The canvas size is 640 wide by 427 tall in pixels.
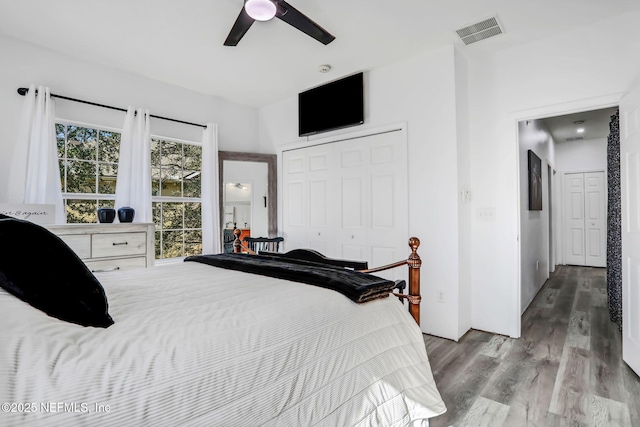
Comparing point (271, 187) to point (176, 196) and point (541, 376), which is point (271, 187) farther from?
point (541, 376)

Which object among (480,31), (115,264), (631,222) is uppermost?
(480,31)

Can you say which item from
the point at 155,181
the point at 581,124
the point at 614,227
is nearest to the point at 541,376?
the point at 614,227

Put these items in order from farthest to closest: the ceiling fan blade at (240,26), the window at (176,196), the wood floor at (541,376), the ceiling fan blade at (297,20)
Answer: the window at (176,196) → the ceiling fan blade at (240,26) → the ceiling fan blade at (297,20) → the wood floor at (541,376)

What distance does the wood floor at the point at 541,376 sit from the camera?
1826 mm

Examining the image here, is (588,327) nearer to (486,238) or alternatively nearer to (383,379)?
(486,238)

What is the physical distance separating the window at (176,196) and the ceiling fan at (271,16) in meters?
1.97

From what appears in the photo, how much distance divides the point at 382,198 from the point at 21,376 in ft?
10.3

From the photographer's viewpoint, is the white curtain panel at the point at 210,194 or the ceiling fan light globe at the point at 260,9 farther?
the white curtain panel at the point at 210,194

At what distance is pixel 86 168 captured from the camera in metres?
3.32

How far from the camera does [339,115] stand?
3734 mm

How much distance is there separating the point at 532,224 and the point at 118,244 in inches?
190

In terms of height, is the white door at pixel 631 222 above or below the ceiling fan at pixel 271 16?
below

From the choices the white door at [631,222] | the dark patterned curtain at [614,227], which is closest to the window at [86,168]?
the white door at [631,222]

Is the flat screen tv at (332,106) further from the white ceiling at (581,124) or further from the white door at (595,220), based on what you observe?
the white door at (595,220)
